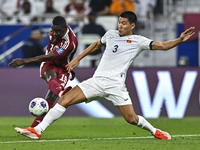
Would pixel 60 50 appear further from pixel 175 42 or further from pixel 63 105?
pixel 175 42

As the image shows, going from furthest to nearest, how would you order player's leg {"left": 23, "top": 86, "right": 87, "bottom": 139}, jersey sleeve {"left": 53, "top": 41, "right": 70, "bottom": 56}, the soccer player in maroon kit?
jersey sleeve {"left": 53, "top": 41, "right": 70, "bottom": 56}
the soccer player in maroon kit
player's leg {"left": 23, "top": 86, "right": 87, "bottom": 139}

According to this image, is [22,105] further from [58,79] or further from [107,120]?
[58,79]

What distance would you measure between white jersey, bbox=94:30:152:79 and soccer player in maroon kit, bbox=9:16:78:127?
3.18ft

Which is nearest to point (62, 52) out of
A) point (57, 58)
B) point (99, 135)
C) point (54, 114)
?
point (57, 58)

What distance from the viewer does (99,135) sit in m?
7.70

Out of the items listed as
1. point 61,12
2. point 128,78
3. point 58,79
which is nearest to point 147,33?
point 128,78

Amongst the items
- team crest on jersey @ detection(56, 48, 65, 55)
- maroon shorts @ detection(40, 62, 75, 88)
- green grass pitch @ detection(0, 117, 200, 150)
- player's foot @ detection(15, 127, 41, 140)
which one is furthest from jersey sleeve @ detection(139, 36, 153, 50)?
player's foot @ detection(15, 127, 41, 140)

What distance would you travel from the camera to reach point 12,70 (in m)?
11.0

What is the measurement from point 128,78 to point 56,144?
4.87m

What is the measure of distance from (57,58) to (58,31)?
63 cm

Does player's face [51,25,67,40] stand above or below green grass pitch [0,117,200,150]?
above

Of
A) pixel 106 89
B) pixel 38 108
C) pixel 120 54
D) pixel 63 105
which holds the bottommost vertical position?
pixel 38 108

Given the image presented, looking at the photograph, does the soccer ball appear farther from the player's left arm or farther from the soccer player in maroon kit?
the player's left arm

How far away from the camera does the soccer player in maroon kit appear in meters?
7.25
